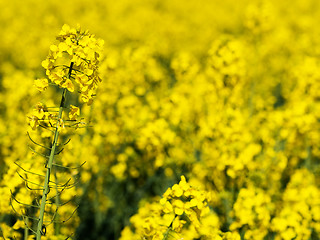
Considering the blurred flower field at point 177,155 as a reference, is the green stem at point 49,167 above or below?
below

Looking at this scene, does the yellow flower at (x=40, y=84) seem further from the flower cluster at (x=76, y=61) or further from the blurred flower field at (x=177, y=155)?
the blurred flower field at (x=177, y=155)

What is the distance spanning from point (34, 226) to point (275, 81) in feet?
17.6

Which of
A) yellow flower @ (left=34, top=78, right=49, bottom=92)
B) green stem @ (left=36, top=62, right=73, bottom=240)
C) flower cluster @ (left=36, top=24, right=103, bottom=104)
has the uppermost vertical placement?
flower cluster @ (left=36, top=24, right=103, bottom=104)

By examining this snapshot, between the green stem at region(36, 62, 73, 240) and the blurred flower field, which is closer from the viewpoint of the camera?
the green stem at region(36, 62, 73, 240)

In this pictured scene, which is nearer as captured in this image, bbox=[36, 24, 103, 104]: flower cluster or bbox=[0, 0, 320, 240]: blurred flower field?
bbox=[36, 24, 103, 104]: flower cluster

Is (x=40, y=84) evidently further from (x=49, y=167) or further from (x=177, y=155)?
(x=177, y=155)

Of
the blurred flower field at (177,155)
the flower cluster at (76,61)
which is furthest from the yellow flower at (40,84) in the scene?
the blurred flower field at (177,155)

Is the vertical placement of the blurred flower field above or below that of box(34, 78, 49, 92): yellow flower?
above

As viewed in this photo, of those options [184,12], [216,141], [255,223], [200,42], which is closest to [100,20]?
[200,42]

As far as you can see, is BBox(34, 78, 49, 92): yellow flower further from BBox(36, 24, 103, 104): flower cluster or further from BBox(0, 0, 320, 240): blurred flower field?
BBox(0, 0, 320, 240): blurred flower field

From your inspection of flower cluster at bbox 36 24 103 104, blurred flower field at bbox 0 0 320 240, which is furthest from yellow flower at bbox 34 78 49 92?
blurred flower field at bbox 0 0 320 240


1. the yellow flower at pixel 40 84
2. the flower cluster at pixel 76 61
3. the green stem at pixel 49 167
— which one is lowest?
the green stem at pixel 49 167

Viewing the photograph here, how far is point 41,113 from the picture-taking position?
6.39 ft

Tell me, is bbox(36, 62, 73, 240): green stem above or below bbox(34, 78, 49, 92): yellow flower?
below
